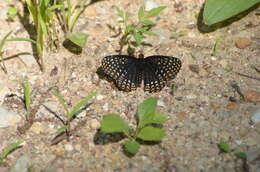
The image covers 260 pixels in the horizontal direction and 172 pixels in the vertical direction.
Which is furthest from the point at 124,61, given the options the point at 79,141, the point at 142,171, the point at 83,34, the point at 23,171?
the point at 23,171

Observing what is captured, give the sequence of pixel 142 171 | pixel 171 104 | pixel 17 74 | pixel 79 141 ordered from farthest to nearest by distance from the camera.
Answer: pixel 17 74 → pixel 171 104 → pixel 79 141 → pixel 142 171

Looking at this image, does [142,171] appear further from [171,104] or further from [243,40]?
[243,40]

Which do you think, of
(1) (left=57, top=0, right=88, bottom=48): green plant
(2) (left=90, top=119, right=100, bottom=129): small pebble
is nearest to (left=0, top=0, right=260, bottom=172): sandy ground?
(2) (left=90, top=119, right=100, bottom=129): small pebble

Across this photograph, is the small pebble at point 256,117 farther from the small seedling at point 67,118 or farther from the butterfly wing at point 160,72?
the small seedling at point 67,118

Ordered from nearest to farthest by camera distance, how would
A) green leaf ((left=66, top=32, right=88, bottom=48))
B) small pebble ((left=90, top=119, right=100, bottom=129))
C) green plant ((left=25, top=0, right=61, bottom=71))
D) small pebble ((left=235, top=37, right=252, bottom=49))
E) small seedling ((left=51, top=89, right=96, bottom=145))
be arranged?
small seedling ((left=51, top=89, right=96, bottom=145)), small pebble ((left=90, top=119, right=100, bottom=129)), green plant ((left=25, top=0, right=61, bottom=71)), green leaf ((left=66, top=32, right=88, bottom=48)), small pebble ((left=235, top=37, right=252, bottom=49))

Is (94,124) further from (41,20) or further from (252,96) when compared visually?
(252,96)

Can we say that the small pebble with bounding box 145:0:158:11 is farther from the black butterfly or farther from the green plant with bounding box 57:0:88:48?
the black butterfly

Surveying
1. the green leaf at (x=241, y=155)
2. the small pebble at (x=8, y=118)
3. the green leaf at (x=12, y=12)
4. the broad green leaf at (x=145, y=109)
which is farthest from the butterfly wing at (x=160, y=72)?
the green leaf at (x=12, y=12)
